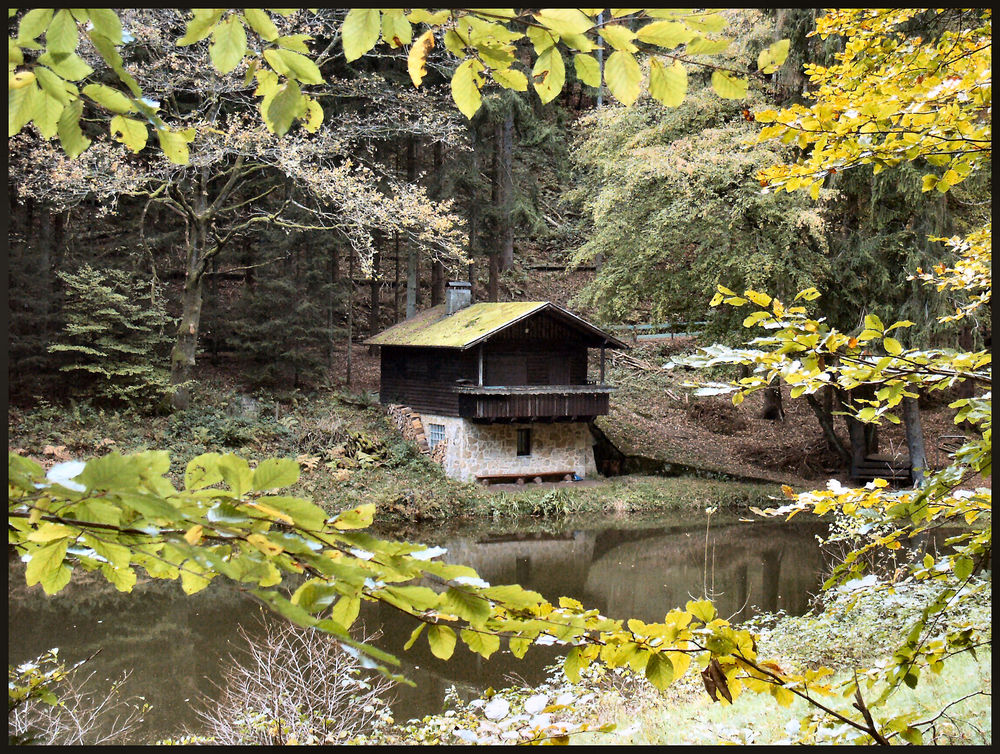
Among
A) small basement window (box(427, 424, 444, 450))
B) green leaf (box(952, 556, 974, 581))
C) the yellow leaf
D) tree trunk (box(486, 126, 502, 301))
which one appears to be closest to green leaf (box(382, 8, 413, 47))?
the yellow leaf

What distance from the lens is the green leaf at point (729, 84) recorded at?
1.63m

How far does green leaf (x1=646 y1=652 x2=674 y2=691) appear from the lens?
1.72 meters

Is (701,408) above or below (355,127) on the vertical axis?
below

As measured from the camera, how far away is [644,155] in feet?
53.9

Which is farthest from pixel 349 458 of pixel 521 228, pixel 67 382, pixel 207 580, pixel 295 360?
pixel 207 580

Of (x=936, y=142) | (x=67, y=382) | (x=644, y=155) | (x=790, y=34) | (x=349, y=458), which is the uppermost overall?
(x=790, y=34)

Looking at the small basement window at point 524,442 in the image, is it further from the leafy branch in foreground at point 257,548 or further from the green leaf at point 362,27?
the green leaf at point 362,27

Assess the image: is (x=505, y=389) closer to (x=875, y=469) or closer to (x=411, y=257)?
(x=411, y=257)

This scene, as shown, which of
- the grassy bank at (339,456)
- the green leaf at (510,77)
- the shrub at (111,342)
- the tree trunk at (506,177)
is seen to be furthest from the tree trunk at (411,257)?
the green leaf at (510,77)

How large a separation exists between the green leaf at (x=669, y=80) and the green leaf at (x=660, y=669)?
1.17m

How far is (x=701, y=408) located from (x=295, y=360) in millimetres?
11540

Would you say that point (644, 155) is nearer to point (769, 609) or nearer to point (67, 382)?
point (769, 609)

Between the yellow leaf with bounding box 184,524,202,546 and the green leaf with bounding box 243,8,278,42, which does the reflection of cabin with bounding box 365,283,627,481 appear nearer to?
the green leaf with bounding box 243,8,278,42

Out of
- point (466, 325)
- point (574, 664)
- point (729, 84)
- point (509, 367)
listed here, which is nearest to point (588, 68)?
point (729, 84)
